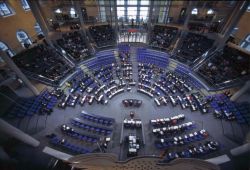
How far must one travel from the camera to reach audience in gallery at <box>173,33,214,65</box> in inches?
1144

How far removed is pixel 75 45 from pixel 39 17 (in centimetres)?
756

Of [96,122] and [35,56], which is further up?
[35,56]

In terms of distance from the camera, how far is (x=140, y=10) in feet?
102

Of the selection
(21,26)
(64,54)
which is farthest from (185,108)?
(21,26)

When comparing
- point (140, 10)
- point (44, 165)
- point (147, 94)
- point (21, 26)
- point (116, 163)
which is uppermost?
point (140, 10)

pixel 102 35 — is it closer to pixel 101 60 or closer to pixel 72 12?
pixel 101 60

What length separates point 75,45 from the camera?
31.3 metres

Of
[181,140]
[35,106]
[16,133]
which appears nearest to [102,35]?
[35,106]

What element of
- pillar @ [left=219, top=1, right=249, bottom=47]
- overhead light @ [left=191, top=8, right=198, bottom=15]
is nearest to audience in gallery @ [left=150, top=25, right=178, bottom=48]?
overhead light @ [left=191, top=8, right=198, bottom=15]

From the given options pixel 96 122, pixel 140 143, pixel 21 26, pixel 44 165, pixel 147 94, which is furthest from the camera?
pixel 21 26

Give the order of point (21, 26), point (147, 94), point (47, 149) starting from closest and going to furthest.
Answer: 1. point (47, 149)
2. point (147, 94)
3. point (21, 26)

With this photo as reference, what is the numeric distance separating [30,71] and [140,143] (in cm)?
1994

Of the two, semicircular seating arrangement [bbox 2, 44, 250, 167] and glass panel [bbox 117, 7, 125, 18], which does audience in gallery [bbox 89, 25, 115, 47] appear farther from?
glass panel [bbox 117, 7, 125, 18]

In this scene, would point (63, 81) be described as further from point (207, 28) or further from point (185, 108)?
point (207, 28)
